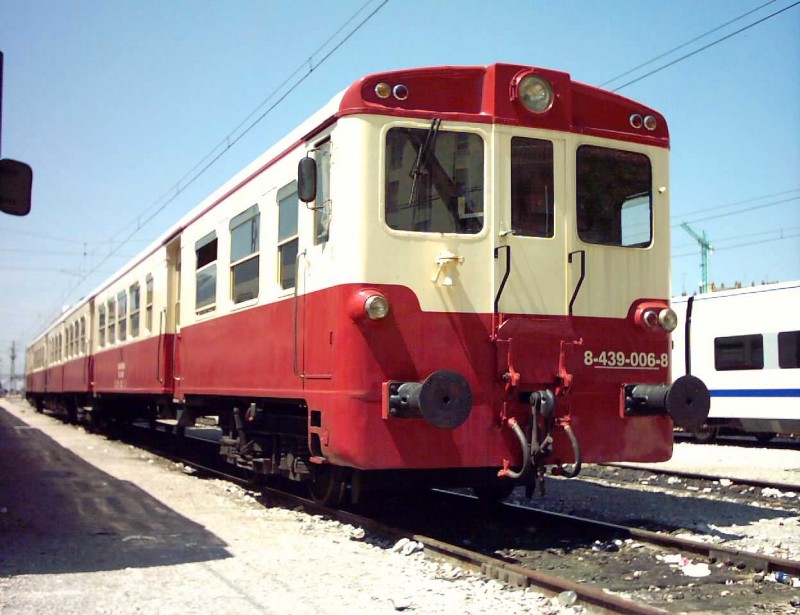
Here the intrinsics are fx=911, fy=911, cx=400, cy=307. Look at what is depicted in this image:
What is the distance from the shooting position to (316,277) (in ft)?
23.2

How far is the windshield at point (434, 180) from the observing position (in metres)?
6.76

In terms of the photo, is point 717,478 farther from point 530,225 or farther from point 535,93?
point 535,93

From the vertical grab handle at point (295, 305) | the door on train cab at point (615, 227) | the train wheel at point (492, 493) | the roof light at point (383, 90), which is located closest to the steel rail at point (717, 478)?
the train wheel at point (492, 493)

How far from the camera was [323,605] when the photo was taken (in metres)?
5.31

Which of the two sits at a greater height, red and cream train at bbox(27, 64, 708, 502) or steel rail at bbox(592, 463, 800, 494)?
red and cream train at bbox(27, 64, 708, 502)

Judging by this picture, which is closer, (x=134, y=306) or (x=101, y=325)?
(x=134, y=306)

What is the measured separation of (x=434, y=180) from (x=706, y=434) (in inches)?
574

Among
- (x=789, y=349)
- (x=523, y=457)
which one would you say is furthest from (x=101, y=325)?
(x=523, y=457)

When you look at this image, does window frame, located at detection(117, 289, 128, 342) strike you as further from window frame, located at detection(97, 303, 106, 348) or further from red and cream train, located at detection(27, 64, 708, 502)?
red and cream train, located at detection(27, 64, 708, 502)

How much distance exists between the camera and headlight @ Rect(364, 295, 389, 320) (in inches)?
252

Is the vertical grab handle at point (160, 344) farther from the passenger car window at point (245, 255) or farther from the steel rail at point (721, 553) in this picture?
the steel rail at point (721, 553)

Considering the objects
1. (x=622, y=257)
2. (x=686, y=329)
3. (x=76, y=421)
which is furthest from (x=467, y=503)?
(x=76, y=421)

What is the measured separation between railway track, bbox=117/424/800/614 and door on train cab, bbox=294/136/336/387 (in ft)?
4.93

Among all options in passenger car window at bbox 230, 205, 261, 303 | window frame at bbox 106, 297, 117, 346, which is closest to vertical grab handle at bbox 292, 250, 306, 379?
passenger car window at bbox 230, 205, 261, 303
